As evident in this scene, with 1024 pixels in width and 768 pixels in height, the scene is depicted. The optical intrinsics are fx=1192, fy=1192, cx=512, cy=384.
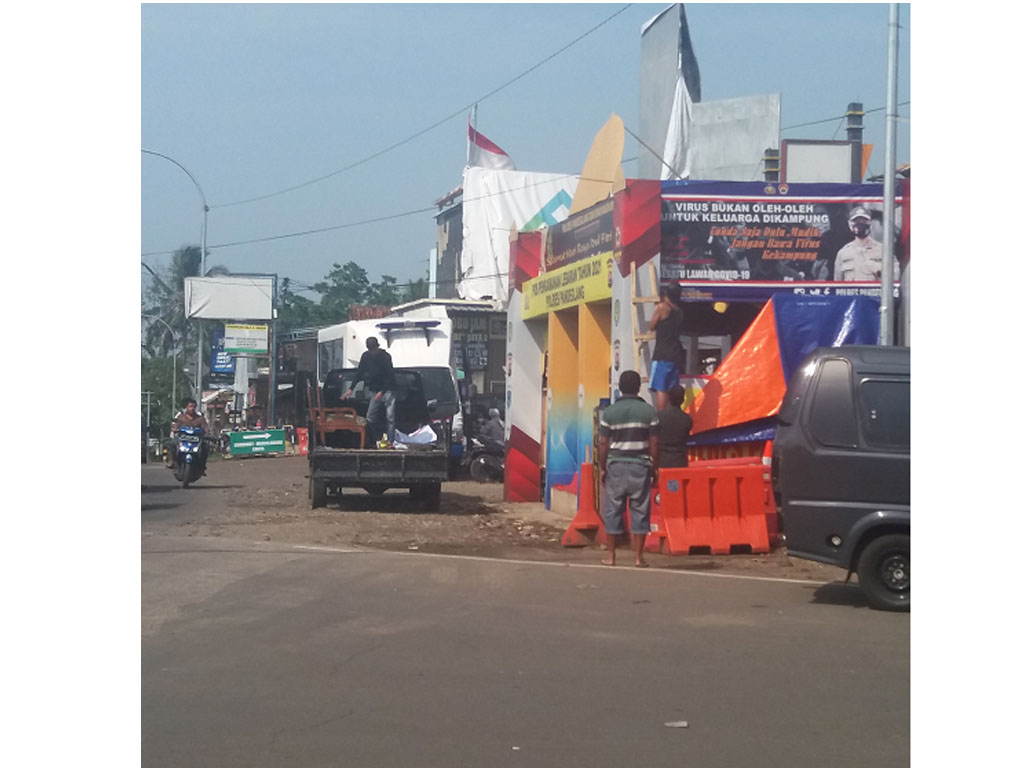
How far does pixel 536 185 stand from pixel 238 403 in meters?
16.1

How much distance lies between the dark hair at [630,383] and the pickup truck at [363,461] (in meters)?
5.23

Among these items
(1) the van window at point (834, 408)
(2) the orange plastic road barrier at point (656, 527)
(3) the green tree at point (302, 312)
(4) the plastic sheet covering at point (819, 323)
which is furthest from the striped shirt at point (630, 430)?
(3) the green tree at point (302, 312)

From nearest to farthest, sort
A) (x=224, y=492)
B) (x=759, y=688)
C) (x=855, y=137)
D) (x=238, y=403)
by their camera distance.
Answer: (x=759, y=688)
(x=224, y=492)
(x=855, y=137)
(x=238, y=403)

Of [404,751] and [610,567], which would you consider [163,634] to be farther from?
[610,567]

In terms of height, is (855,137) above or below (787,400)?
above

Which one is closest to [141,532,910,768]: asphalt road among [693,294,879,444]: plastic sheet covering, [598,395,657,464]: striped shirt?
[598,395,657,464]: striped shirt

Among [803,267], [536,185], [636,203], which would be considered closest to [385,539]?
[636,203]

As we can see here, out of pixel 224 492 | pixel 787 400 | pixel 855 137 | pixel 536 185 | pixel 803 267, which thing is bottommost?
pixel 224 492

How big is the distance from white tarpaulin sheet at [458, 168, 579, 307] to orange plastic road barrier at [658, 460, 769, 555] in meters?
31.1

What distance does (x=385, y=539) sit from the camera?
44.5ft

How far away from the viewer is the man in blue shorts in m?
13.7

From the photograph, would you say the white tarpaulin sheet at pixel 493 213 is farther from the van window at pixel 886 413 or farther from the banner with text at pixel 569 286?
the van window at pixel 886 413

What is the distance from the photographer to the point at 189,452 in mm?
21219

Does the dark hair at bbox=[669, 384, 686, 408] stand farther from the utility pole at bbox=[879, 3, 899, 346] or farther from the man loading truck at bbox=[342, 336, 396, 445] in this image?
the man loading truck at bbox=[342, 336, 396, 445]
